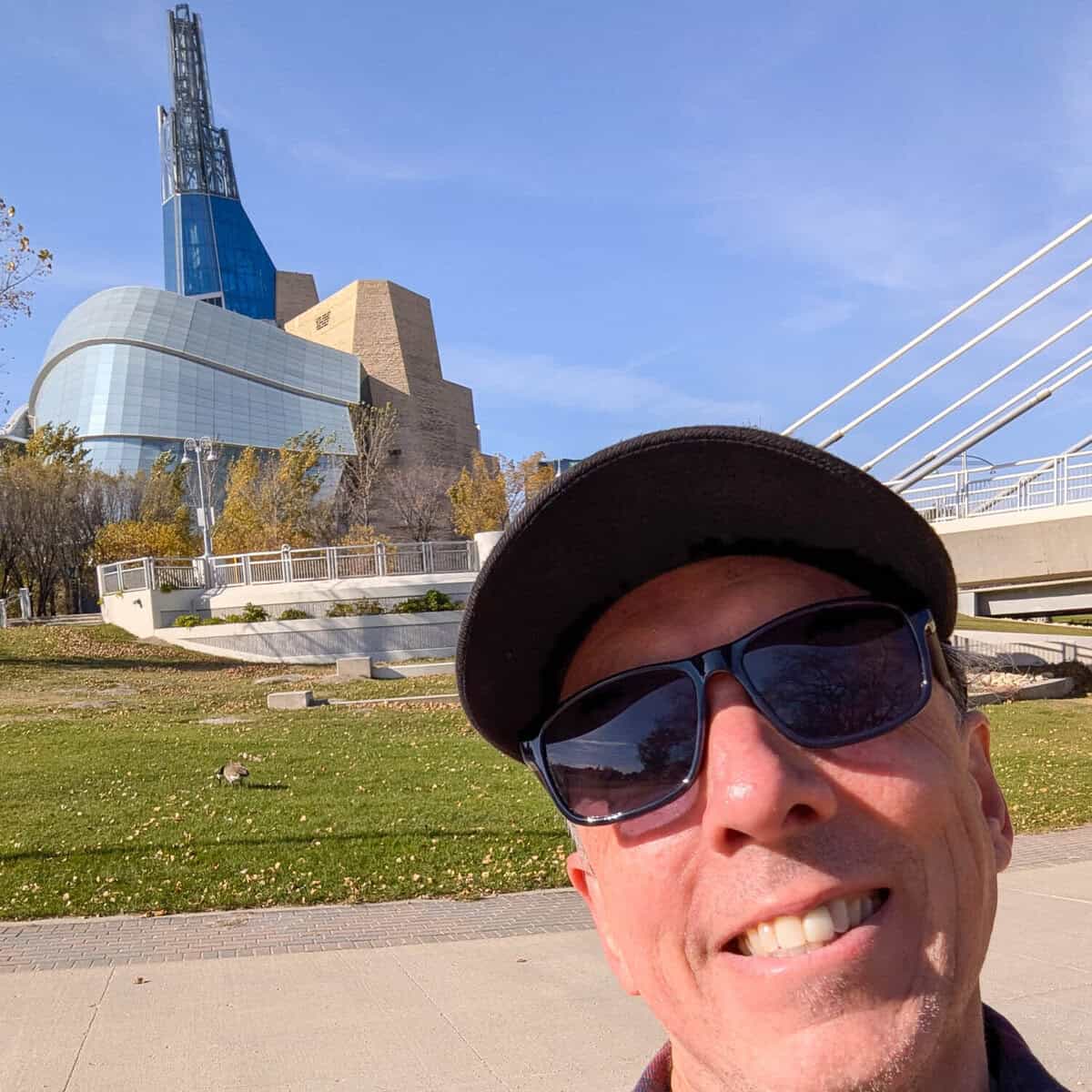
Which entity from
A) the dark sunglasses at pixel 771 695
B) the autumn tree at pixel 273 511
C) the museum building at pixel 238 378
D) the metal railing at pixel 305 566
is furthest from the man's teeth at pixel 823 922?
the museum building at pixel 238 378

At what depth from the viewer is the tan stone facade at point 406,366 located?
83.2 m

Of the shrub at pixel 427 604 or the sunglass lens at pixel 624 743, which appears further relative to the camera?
the shrub at pixel 427 604

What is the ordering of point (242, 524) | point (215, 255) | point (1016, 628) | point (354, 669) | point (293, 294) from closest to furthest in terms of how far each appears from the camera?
point (354, 669) < point (1016, 628) < point (242, 524) < point (293, 294) < point (215, 255)

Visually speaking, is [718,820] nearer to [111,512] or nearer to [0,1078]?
[0,1078]

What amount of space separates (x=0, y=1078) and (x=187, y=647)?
94.0 feet

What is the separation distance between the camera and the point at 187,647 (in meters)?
31.7

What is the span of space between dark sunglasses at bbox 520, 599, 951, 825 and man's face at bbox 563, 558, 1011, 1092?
0.06 feet

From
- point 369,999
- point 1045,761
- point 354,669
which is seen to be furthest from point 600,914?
point 354,669

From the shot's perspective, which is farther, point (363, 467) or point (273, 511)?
point (363, 467)

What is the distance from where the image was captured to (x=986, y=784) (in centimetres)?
137

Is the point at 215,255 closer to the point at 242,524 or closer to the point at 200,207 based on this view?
the point at 200,207

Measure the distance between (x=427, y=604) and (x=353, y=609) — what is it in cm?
225

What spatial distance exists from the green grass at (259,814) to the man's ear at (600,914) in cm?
646

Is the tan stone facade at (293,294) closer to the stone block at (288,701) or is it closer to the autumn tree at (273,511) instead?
the autumn tree at (273,511)
